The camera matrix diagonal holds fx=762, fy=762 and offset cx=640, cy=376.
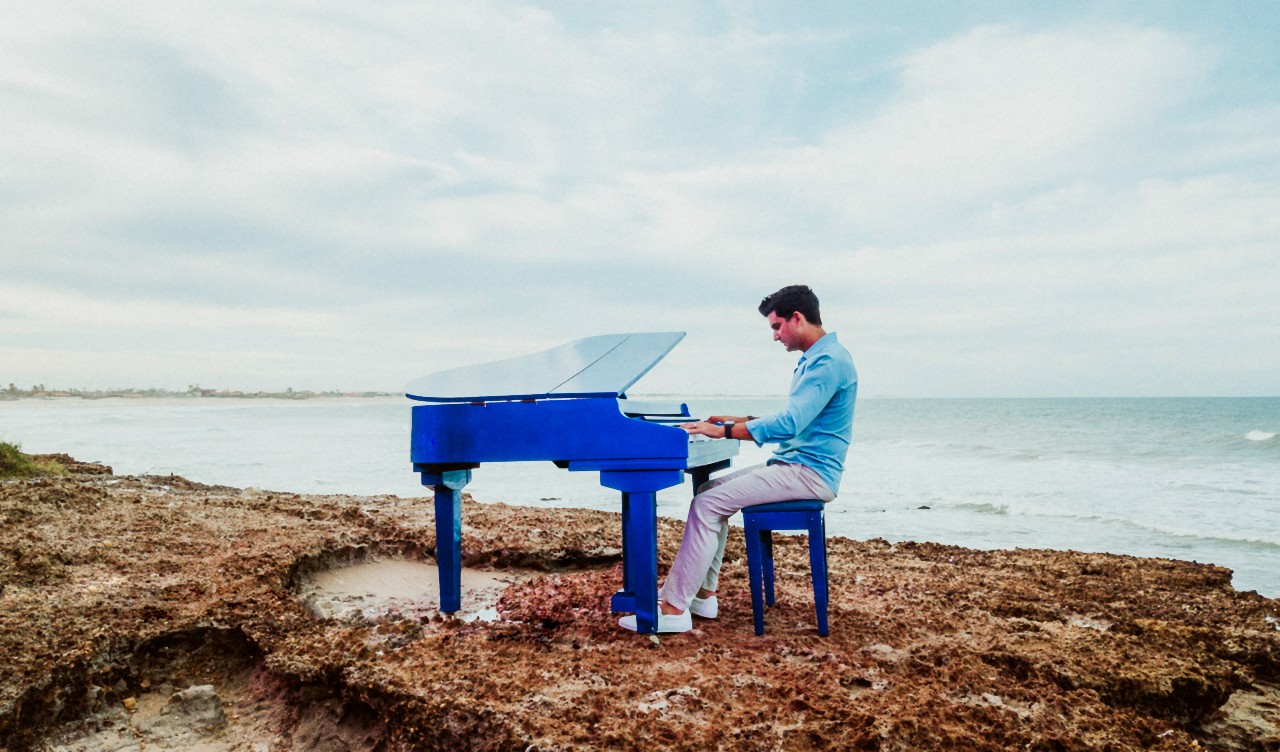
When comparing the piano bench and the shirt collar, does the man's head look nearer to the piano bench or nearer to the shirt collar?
the shirt collar

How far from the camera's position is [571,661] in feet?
8.46

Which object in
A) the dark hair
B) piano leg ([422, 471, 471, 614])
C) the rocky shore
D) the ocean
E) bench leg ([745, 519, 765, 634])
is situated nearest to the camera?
the rocky shore

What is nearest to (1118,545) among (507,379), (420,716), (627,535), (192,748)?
(627,535)

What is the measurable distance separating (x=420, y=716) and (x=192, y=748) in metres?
0.69

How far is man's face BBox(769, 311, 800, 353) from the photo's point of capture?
3.14m

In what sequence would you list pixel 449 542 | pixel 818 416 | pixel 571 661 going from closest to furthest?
pixel 571 661 → pixel 818 416 → pixel 449 542

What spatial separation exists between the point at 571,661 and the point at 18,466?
241 inches

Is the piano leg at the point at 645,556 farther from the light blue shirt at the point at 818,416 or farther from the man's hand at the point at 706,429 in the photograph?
the light blue shirt at the point at 818,416

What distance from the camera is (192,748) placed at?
2.20 metres

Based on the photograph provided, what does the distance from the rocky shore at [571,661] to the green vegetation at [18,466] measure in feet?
8.08

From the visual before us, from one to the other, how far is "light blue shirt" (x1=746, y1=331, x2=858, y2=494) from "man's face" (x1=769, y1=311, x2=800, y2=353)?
0.25 feet

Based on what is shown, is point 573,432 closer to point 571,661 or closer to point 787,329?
point 571,661

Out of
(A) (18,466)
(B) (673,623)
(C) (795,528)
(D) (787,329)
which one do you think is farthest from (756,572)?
(A) (18,466)

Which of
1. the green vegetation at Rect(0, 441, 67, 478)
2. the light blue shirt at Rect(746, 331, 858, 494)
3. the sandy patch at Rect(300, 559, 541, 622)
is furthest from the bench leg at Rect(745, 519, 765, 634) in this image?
the green vegetation at Rect(0, 441, 67, 478)
